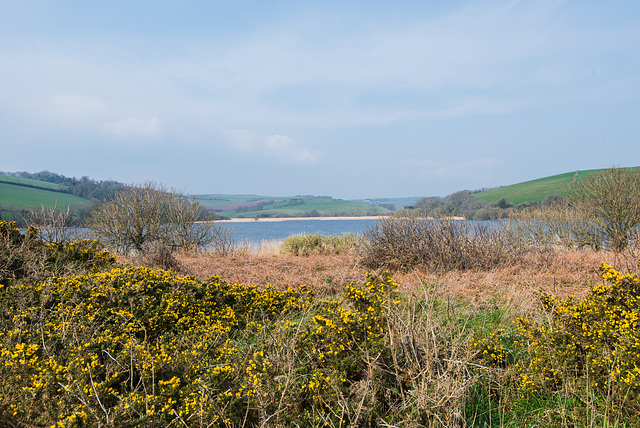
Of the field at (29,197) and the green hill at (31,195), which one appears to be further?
the field at (29,197)

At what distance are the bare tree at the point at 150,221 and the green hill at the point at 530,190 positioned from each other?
48.1 m

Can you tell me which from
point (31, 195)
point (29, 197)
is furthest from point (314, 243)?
point (31, 195)

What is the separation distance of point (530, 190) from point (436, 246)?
2489 inches

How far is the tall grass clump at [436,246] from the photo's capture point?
7.93 meters

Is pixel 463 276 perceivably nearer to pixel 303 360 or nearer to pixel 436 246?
pixel 436 246

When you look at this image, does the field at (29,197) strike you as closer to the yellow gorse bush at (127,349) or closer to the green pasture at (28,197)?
the green pasture at (28,197)

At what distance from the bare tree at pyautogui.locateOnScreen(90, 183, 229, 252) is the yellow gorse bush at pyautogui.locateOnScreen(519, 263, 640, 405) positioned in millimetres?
12429

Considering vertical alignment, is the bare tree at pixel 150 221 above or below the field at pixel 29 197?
below

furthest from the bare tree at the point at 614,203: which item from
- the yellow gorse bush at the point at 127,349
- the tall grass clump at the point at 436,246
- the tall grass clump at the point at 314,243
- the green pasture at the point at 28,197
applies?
the green pasture at the point at 28,197

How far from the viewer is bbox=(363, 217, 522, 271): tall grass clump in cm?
793

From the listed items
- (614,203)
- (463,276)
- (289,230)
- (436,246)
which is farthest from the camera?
(289,230)

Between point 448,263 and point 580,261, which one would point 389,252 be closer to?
point 448,263

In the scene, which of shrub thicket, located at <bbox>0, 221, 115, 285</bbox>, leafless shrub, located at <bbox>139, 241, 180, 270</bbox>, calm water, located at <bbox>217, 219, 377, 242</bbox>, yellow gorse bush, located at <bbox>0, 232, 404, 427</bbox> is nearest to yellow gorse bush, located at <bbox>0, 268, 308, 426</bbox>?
yellow gorse bush, located at <bbox>0, 232, 404, 427</bbox>

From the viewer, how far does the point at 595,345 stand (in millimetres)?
2578
